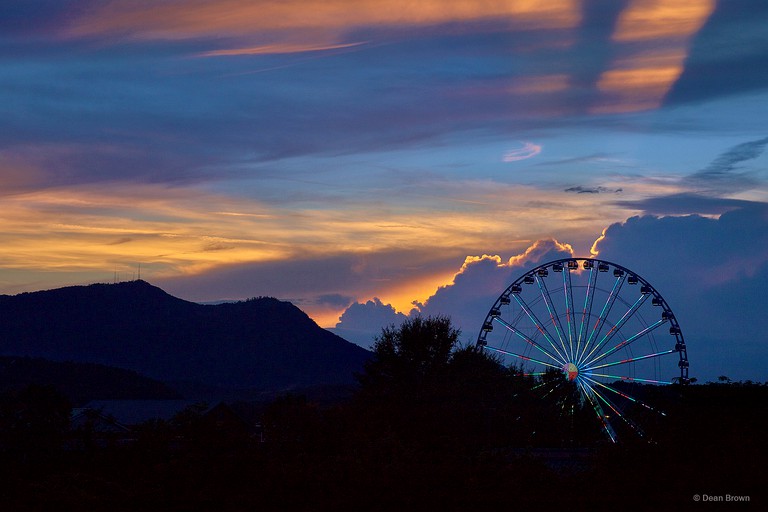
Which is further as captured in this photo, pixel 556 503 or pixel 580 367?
pixel 580 367

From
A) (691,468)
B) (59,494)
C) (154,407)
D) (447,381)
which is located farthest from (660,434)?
(154,407)

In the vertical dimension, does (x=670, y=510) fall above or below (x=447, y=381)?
below

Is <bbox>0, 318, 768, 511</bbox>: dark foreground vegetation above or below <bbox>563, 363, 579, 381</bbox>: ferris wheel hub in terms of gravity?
below

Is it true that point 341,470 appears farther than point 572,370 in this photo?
No

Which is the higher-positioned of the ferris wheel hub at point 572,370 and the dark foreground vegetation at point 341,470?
the ferris wheel hub at point 572,370

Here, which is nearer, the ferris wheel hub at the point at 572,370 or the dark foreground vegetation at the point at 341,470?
the dark foreground vegetation at the point at 341,470

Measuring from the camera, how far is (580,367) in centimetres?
6166

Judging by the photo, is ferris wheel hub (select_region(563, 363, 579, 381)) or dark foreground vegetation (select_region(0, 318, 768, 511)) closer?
dark foreground vegetation (select_region(0, 318, 768, 511))

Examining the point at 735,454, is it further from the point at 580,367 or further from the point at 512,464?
the point at 580,367

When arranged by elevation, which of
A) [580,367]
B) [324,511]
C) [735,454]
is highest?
[580,367]

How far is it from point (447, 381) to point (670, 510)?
5540cm

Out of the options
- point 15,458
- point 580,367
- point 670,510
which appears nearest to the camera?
point 670,510

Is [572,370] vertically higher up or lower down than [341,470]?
higher up

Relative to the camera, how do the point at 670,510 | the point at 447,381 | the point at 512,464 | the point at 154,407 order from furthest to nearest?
the point at 154,407 → the point at 447,381 → the point at 512,464 → the point at 670,510
